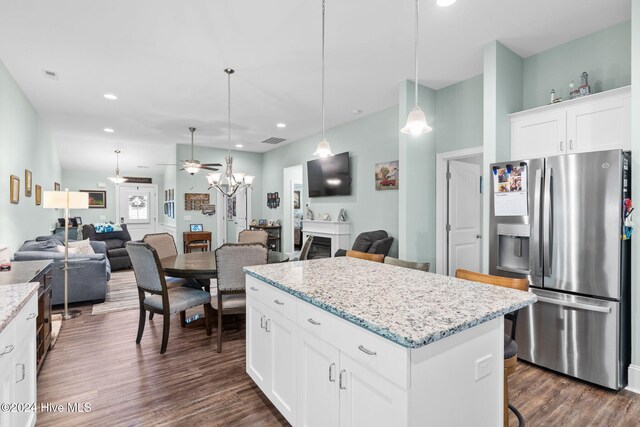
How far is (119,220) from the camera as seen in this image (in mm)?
9977

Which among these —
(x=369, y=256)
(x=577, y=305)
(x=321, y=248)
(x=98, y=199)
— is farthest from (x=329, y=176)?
(x=98, y=199)

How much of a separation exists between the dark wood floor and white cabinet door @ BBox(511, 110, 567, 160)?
6.35 ft

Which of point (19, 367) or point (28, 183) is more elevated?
point (28, 183)

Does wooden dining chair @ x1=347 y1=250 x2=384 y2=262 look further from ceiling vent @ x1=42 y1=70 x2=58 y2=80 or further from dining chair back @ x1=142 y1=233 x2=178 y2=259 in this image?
ceiling vent @ x1=42 y1=70 x2=58 y2=80

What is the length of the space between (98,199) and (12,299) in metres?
9.89

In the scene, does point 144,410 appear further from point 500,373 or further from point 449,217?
point 449,217

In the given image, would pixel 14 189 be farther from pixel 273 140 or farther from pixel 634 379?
pixel 634 379

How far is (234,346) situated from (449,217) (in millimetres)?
3097

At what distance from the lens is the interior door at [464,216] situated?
434 cm

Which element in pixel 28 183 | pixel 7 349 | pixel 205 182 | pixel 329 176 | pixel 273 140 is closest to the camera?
pixel 7 349

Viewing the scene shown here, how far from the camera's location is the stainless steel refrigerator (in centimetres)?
228

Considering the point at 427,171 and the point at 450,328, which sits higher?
the point at 427,171

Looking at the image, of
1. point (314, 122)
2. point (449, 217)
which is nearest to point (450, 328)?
point (449, 217)

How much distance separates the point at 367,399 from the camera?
4.09 feet
